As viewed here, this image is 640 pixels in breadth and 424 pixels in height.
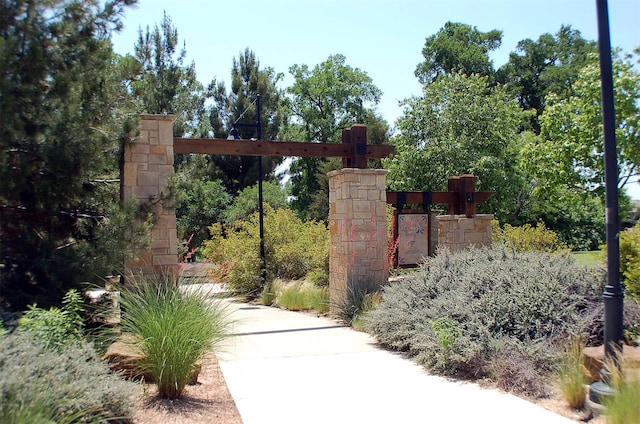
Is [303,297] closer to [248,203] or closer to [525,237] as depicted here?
[525,237]

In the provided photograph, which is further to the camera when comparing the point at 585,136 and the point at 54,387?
the point at 585,136

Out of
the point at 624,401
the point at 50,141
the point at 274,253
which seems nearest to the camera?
the point at 624,401

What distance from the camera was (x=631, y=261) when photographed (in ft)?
25.6

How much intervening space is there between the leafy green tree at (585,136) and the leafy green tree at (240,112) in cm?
1613

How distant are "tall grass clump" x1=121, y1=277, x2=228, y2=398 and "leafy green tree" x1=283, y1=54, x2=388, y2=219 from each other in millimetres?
30102

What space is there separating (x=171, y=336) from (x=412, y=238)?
27.0 feet

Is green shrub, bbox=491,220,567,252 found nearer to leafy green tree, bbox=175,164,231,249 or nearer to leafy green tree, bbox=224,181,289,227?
leafy green tree, bbox=224,181,289,227

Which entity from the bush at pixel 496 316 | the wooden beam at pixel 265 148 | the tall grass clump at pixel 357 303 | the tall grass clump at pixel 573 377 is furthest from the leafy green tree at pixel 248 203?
the tall grass clump at pixel 573 377

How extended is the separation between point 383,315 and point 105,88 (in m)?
4.59

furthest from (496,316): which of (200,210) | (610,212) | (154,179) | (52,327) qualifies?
(200,210)

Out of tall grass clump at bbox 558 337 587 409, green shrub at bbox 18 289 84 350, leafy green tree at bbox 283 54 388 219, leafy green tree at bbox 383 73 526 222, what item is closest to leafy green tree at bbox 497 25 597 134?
leafy green tree at bbox 283 54 388 219

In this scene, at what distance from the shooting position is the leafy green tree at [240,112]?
1169 inches

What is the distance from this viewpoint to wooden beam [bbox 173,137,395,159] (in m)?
9.60

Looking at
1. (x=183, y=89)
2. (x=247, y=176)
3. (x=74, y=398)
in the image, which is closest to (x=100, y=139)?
(x=74, y=398)
